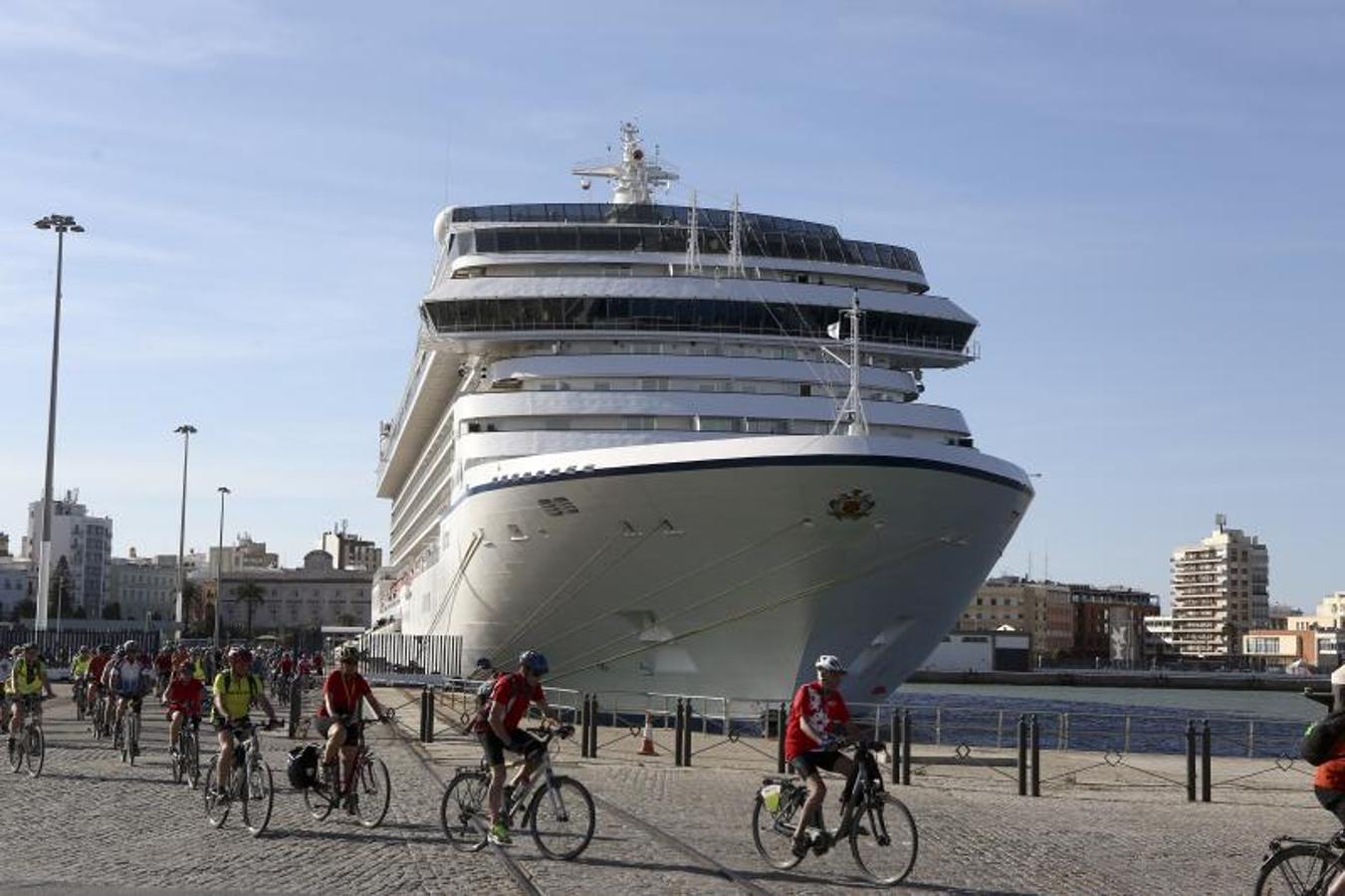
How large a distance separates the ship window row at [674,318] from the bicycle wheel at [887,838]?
23.1m

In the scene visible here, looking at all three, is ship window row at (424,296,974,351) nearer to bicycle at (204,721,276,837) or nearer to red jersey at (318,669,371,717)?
red jersey at (318,669,371,717)

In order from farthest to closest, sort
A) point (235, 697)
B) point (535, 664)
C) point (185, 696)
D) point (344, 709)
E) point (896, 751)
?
point (896, 751), point (185, 696), point (235, 697), point (344, 709), point (535, 664)

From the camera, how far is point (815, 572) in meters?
28.4

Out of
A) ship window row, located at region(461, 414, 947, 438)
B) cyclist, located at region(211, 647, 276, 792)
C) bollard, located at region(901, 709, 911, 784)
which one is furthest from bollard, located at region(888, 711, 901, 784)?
ship window row, located at region(461, 414, 947, 438)

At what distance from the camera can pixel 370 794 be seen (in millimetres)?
14562

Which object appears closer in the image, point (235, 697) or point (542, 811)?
point (542, 811)

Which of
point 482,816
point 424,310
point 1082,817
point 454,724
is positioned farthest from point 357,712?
point 424,310

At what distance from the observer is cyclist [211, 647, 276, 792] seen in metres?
14.6

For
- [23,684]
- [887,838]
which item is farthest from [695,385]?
[887,838]

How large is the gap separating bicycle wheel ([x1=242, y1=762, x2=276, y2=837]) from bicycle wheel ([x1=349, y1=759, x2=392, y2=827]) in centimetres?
75

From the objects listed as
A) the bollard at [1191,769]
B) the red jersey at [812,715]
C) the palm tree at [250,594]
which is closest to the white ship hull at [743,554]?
the bollard at [1191,769]

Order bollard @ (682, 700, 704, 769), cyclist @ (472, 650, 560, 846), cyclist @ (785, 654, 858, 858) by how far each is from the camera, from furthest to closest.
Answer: bollard @ (682, 700, 704, 769), cyclist @ (472, 650, 560, 846), cyclist @ (785, 654, 858, 858)

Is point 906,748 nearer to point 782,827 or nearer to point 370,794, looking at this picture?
point 370,794

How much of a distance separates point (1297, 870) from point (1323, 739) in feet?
2.80
